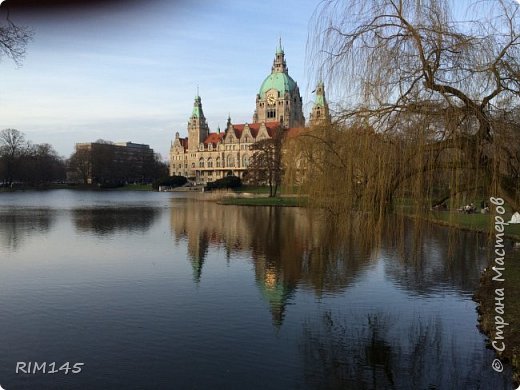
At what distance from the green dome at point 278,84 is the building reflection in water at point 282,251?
61.2 metres

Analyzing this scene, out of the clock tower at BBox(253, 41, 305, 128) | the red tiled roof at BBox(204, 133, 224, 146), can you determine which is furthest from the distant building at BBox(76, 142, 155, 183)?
the clock tower at BBox(253, 41, 305, 128)

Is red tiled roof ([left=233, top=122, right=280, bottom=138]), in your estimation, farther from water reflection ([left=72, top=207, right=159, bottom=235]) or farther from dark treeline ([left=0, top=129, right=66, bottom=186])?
water reflection ([left=72, top=207, right=159, bottom=235])

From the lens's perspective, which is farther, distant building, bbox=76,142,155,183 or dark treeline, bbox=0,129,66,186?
distant building, bbox=76,142,155,183

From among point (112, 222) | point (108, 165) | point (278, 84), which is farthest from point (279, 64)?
point (112, 222)

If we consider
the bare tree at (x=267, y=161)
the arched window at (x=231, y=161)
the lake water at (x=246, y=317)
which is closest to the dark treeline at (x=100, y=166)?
the arched window at (x=231, y=161)

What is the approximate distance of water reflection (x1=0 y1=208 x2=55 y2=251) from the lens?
1585 cm

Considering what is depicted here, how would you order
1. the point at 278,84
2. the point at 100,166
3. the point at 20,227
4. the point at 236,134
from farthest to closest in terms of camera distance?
1. the point at 236,134
2. the point at 278,84
3. the point at 100,166
4. the point at 20,227

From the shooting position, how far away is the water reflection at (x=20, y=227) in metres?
15.9

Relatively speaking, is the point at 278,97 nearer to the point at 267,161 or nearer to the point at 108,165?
the point at 108,165

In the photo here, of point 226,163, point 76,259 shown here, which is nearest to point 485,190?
point 76,259

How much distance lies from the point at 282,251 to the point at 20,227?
12.2 m

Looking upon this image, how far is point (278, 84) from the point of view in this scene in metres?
82.6

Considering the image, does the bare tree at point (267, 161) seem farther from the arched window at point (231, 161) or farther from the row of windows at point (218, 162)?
the arched window at point (231, 161)

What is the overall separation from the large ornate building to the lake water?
210 feet
